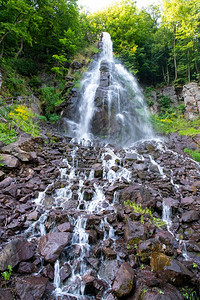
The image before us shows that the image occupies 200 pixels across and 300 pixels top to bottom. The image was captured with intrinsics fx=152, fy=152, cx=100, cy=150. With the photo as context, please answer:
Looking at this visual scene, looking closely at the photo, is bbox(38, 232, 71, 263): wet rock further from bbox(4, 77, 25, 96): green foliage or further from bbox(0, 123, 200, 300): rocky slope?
bbox(4, 77, 25, 96): green foliage

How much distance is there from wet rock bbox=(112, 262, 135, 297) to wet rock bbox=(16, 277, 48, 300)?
1320 millimetres

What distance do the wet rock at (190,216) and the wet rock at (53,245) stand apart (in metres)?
3.62

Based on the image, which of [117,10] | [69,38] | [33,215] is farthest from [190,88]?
[33,215]

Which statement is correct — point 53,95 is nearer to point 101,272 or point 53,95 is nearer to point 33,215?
point 33,215

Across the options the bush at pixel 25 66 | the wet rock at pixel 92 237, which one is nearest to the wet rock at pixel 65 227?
the wet rock at pixel 92 237

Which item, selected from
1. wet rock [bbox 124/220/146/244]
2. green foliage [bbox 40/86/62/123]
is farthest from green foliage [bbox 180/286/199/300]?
green foliage [bbox 40/86/62/123]

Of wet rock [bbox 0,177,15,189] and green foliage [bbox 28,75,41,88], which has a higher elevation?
green foliage [bbox 28,75,41,88]

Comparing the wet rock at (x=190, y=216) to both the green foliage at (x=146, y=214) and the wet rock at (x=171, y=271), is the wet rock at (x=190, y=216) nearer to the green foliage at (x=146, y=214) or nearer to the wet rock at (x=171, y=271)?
the green foliage at (x=146, y=214)

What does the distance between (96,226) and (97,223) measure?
11 cm

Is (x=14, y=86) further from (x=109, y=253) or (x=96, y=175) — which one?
(x=109, y=253)

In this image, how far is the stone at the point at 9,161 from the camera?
6227mm

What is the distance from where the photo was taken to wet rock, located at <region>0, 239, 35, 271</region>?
298 cm

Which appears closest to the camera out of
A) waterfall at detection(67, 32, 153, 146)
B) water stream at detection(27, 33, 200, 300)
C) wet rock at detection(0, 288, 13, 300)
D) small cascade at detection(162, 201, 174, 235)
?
wet rock at detection(0, 288, 13, 300)

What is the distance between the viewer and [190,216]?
483 centimetres
